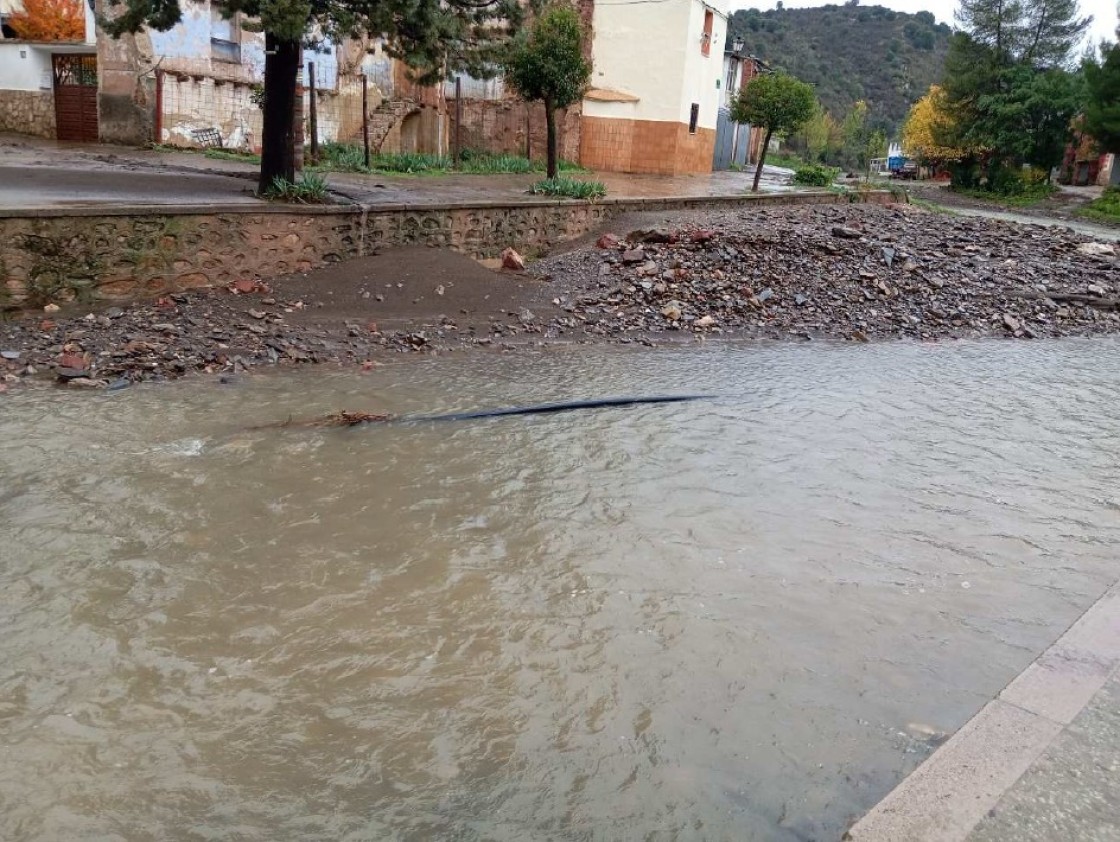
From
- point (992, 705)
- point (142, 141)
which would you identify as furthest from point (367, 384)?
point (142, 141)

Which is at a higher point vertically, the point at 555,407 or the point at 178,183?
the point at 178,183

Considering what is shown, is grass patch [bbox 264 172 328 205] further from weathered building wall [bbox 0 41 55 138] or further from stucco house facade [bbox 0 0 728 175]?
weathered building wall [bbox 0 41 55 138]

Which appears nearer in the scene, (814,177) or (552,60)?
(552,60)

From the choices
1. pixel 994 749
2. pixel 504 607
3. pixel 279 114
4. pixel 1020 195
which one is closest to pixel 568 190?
pixel 279 114

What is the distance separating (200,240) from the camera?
1084 cm

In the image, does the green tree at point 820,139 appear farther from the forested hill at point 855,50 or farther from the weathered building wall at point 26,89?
the weathered building wall at point 26,89

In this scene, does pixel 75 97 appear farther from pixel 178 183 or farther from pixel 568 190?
pixel 568 190

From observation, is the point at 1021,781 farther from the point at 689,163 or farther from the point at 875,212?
the point at 689,163

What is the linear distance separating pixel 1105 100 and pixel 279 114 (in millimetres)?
31759

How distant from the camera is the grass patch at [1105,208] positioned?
98.8 ft

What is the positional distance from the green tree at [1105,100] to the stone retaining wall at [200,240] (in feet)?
87.6

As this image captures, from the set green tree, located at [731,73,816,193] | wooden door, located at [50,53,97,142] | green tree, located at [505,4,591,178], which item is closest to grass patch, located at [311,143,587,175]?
green tree, located at [505,4,591,178]

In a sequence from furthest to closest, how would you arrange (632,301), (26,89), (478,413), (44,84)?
(26,89)
(44,84)
(632,301)
(478,413)

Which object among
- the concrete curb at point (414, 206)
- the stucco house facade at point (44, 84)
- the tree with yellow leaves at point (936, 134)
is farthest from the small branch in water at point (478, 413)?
the tree with yellow leaves at point (936, 134)
